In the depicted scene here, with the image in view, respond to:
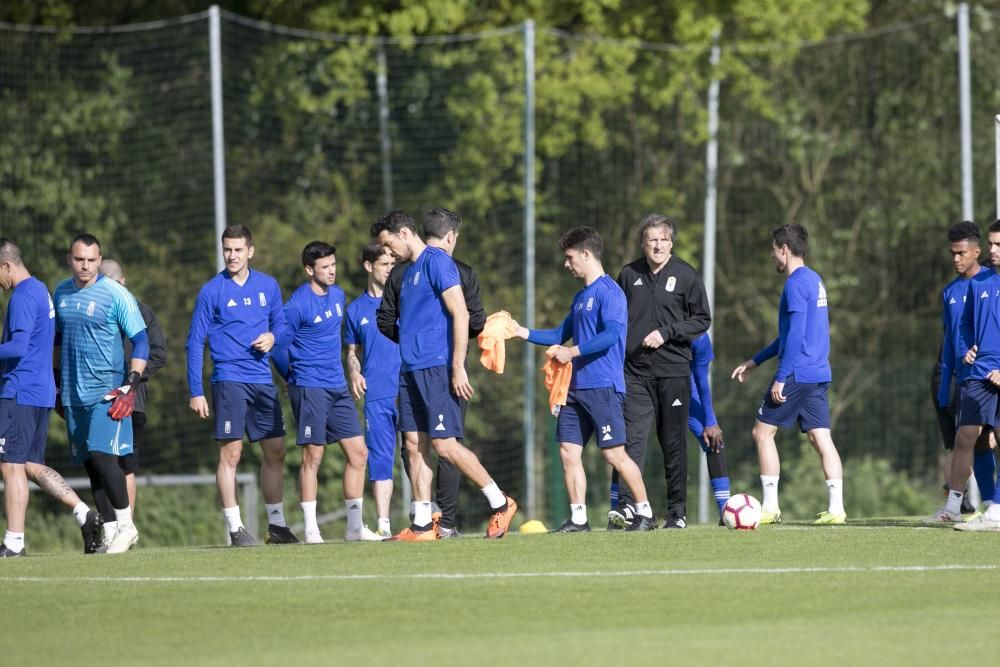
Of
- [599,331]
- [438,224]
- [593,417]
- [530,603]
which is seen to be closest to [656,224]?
[599,331]

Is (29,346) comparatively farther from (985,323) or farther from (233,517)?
(985,323)

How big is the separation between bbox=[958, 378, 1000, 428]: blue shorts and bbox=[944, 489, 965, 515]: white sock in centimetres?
103

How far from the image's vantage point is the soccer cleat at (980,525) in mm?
10953

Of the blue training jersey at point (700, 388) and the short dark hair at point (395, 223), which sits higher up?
the short dark hair at point (395, 223)

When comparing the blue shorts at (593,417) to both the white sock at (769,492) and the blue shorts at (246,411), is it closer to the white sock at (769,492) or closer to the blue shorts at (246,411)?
the white sock at (769,492)

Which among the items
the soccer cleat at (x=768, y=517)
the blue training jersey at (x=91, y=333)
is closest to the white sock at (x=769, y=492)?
the soccer cleat at (x=768, y=517)

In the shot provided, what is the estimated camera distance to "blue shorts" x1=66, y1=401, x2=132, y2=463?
39.4ft

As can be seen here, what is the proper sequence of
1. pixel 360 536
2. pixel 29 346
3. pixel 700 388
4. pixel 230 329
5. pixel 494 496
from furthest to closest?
pixel 700 388
pixel 360 536
pixel 230 329
pixel 29 346
pixel 494 496

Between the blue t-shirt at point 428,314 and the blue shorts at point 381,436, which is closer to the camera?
the blue t-shirt at point 428,314

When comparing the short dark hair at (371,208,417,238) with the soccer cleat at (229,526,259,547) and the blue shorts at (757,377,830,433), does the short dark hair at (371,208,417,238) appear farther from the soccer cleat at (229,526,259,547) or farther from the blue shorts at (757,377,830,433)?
the blue shorts at (757,377,830,433)

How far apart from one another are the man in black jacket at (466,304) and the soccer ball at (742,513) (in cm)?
198

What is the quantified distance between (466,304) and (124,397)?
253cm

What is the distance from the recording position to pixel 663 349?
12.4 meters

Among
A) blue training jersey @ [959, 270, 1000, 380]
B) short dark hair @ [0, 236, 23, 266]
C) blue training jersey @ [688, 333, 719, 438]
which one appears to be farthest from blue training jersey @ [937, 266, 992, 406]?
short dark hair @ [0, 236, 23, 266]
